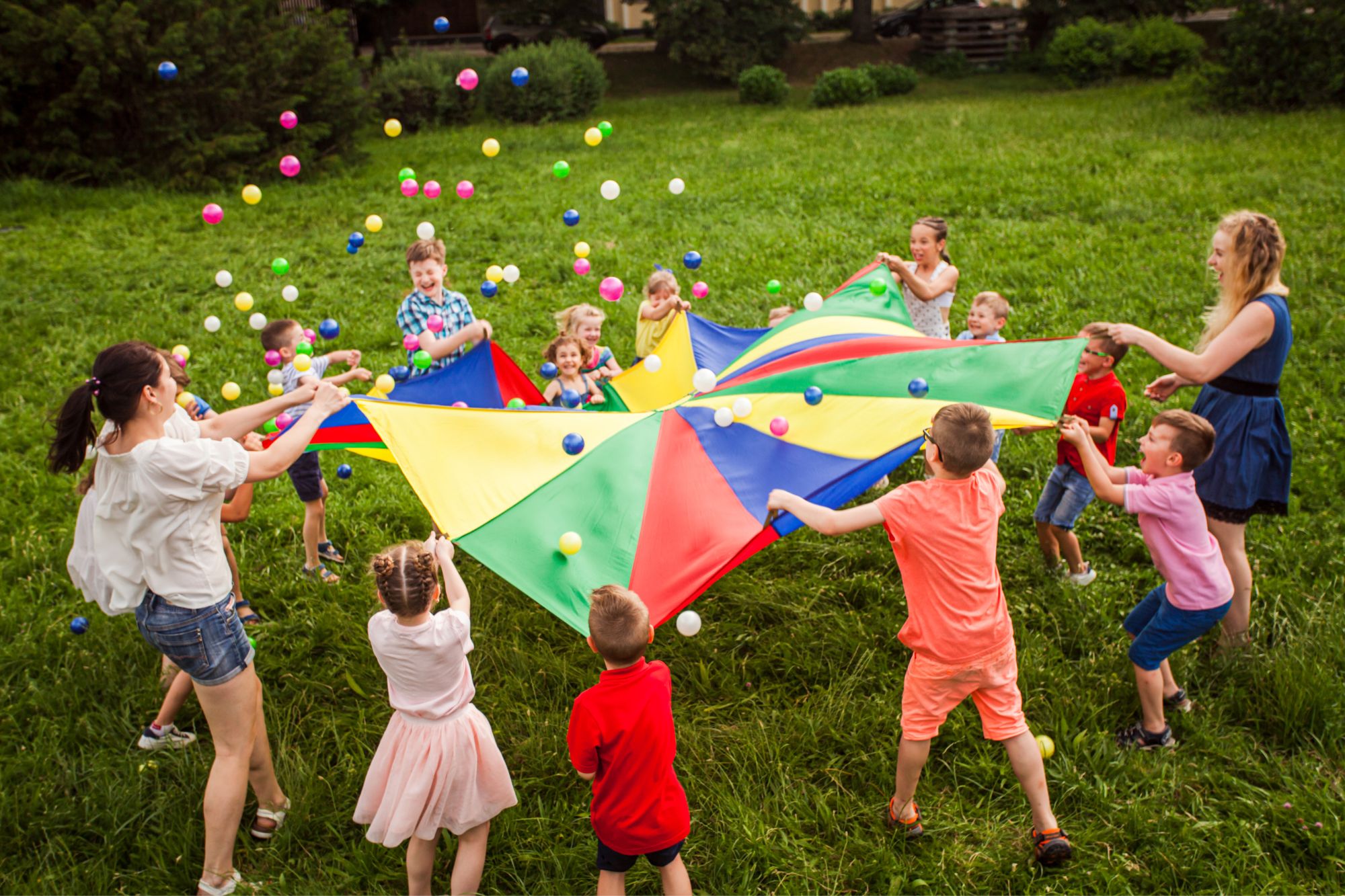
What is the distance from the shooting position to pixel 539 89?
53.6ft

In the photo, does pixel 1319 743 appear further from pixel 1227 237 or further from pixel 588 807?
pixel 588 807

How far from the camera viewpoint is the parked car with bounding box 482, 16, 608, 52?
891 inches

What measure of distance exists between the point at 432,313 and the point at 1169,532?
366 cm

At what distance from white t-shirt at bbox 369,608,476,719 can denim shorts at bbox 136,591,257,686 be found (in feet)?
1.83

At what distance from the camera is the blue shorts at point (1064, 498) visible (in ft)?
15.0

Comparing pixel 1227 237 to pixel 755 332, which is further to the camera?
pixel 755 332

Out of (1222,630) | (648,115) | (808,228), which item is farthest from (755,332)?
(648,115)

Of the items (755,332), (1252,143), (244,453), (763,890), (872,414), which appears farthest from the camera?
(1252,143)

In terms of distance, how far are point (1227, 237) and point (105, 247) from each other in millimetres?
10475

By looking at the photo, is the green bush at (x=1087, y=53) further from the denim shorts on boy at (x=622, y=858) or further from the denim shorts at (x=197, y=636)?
the denim shorts at (x=197, y=636)

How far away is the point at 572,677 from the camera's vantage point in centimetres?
432

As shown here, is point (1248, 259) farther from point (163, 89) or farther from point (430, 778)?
point (163, 89)

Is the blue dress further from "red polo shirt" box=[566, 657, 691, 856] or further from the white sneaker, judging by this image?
the white sneaker

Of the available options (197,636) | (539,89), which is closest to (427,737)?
(197,636)
